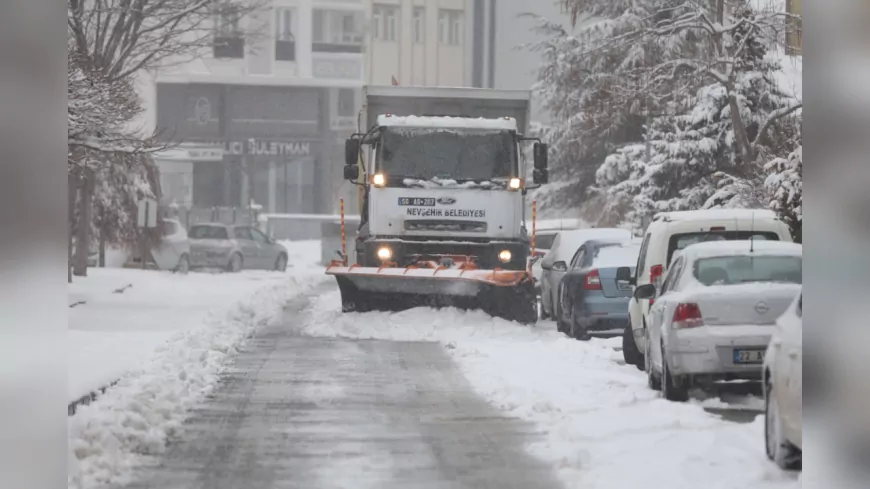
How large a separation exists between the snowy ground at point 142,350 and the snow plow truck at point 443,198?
176 centimetres

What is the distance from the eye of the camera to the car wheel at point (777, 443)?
6.32 meters

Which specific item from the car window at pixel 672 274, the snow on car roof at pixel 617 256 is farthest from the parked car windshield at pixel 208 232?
the car window at pixel 672 274

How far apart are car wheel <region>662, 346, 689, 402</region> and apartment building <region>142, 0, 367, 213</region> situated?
175 inches

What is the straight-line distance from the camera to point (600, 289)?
12375mm

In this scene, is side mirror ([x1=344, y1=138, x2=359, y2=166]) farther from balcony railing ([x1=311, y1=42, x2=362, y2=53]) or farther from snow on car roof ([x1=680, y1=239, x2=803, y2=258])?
snow on car roof ([x1=680, y1=239, x2=803, y2=258])

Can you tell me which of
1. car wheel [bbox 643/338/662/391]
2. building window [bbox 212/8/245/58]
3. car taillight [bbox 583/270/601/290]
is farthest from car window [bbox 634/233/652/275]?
building window [bbox 212/8/245/58]

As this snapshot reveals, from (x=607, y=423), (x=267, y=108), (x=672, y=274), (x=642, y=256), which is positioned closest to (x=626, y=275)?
(x=642, y=256)

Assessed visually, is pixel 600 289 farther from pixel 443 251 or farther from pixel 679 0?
pixel 679 0

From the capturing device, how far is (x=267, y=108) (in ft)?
65.9

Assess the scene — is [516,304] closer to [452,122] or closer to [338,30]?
[452,122]

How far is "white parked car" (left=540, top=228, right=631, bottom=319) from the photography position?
43.2 feet

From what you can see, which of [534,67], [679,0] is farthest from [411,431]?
[534,67]

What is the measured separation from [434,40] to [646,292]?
2811mm

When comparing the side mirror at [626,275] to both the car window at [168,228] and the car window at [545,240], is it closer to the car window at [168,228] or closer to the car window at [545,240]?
the car window at [545,240]
